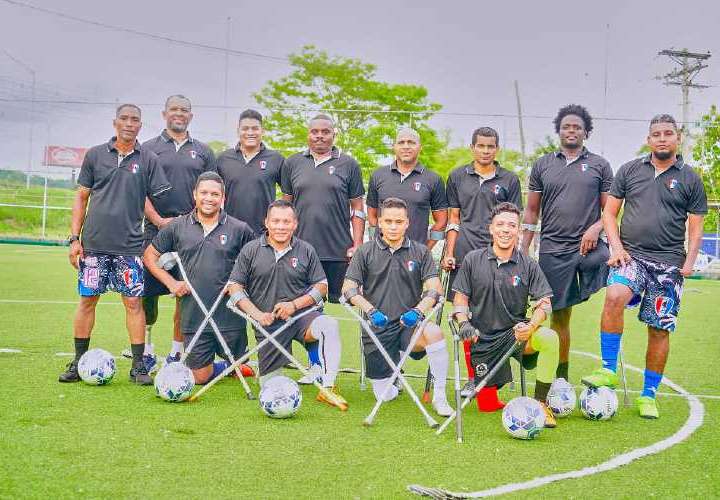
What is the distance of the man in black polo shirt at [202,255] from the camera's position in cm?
712

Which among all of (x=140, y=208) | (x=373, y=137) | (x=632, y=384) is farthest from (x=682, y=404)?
(x=373, y=137)

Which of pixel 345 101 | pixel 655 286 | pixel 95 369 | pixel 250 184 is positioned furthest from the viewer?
pixel 345 101

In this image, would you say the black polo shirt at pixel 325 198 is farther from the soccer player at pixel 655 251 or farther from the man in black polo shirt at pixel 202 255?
the soccer player at pixel 655 251

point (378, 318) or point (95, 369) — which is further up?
point (378, 318)

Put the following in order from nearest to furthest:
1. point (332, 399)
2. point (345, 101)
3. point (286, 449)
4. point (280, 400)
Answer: point (286, 449), point (280, 400), point (332, 399), point (345, 101)

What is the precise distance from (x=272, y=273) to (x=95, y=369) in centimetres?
159

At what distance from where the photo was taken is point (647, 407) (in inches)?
254

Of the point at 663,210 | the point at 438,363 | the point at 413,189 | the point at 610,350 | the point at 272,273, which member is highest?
the point at 413,189

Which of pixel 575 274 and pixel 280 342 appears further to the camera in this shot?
pixel 575 274

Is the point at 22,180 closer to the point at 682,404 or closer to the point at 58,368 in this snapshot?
the point at 58,368

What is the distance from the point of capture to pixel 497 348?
6.37m

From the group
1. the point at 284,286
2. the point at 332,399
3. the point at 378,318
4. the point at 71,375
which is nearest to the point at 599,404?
the point at 378,318

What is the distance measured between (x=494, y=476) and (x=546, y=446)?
0.90 meters

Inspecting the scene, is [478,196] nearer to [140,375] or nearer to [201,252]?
[201,252]
